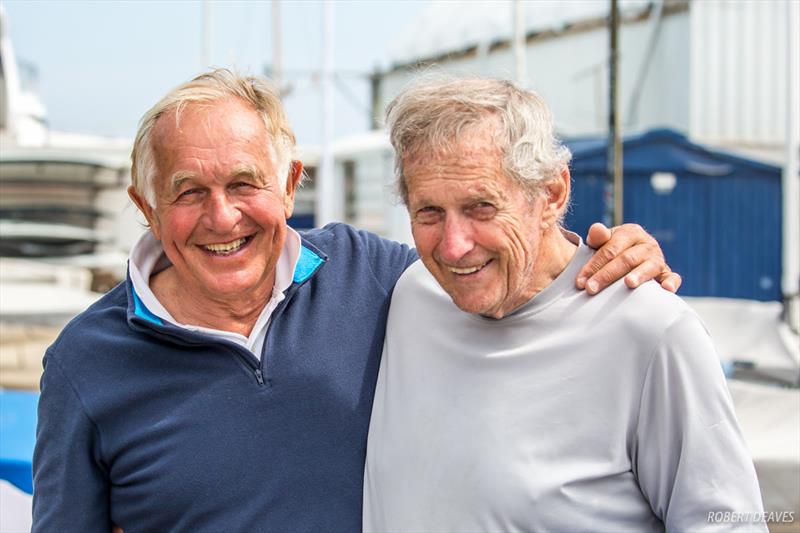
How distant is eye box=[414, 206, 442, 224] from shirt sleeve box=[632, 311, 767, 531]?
21.7 inches

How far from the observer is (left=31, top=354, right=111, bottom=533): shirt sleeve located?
1.93 meters

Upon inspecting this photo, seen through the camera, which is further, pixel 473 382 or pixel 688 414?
pixel 473 382

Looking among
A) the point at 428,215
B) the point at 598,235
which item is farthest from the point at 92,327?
the point at 598,235

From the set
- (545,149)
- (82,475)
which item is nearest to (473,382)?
Answer: (545,149)

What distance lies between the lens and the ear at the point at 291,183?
2188mm

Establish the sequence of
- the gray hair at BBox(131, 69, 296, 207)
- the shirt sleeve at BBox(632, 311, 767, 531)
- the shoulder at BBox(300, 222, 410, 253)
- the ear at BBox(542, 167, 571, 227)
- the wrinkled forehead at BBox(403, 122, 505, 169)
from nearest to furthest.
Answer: the shirt sleeve at BBox(632, 311, 767, 531)
the wrinkled forehead at BBox(403, 122, 505, 169)
the ear at BBox(542, 167, 571, 227)
the gray hair at BBox(131, 69, 296, 207)
the shoulder at BBox(300, 222, 410, 253)

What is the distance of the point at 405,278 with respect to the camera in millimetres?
2260

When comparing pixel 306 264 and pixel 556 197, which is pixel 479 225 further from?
pixel 306 264

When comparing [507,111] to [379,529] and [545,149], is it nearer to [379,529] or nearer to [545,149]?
[545,149]

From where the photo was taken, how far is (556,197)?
6.36 feet

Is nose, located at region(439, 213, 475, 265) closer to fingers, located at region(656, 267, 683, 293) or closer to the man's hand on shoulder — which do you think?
the man's hand on shoulder

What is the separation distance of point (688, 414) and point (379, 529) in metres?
0.76

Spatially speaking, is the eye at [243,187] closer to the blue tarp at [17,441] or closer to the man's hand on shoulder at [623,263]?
the man's hand on shoulder at [623,263]

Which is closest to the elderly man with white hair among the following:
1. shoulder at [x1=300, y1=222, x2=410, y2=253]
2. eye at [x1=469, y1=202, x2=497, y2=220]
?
eye at [x1=469, y1=202, x2=497, y2=220]
